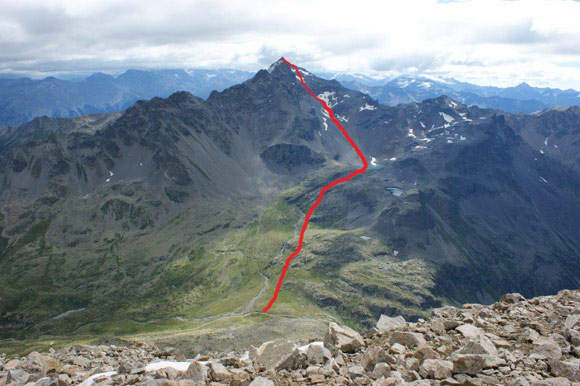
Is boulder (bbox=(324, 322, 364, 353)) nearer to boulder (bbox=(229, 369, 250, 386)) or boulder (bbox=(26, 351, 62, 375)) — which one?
boulder (bbox=(229, 369, 250, 386))

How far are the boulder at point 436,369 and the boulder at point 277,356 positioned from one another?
27.4ft

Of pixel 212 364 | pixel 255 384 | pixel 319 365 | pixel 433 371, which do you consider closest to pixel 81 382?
pixel 212 364

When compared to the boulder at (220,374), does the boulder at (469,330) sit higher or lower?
lower

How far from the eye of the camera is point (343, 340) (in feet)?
95.4

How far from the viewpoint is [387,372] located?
21.6m

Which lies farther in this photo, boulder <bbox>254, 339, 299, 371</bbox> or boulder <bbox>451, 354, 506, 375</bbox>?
boulder <bbox>254, 339, 299, 371</bbox>

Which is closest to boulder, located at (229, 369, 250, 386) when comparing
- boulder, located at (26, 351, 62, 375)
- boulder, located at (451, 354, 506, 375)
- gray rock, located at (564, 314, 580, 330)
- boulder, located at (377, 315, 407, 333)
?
boulder, located at (451, 354, 506, 375)

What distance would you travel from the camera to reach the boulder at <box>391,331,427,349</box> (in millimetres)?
25722

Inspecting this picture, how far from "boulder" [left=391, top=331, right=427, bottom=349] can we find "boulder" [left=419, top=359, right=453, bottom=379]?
4382 millimetres

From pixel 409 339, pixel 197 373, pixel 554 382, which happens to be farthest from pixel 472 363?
pixel 197 373

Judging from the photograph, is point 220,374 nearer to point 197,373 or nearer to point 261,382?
point 197,373

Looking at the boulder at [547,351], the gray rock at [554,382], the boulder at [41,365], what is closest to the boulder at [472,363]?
the gray rock at [554,382]

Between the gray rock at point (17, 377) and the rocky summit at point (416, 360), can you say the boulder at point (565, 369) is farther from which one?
the gray rock at point (17, 377)

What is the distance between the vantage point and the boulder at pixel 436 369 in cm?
2045
